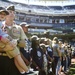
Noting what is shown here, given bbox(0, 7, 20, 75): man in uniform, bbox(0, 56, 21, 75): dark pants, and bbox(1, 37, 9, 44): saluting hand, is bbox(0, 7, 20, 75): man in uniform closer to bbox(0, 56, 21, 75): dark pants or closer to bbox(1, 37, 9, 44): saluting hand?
bbox(0, 56, 21, 75): dark pants

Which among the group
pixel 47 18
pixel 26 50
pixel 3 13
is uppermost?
pixel 3 13

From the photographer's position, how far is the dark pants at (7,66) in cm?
389

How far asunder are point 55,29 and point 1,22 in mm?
57536

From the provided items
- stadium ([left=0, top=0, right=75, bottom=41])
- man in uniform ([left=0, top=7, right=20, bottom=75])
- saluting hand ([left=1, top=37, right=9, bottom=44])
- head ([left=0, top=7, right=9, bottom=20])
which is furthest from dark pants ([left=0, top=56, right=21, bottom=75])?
stadium ([left=0, top=0, right=75, bottom=41])

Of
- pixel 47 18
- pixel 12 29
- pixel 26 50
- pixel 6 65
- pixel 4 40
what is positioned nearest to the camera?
pixel 4 40

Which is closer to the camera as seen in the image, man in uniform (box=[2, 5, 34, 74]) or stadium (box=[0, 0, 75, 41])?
man in uniform (box=[2, 5, 34, 74])

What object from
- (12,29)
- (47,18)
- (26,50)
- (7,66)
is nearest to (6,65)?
(7,66)

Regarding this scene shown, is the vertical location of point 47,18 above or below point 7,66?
below

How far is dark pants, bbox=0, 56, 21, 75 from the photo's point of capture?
3.89 m

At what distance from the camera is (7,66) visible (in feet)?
12.8

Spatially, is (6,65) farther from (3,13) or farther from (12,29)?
(3,13)

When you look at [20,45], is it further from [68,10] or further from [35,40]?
[68,10]

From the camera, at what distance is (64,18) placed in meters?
66.4

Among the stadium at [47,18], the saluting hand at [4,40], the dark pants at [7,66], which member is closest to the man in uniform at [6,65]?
the dark pants at [7,66]
